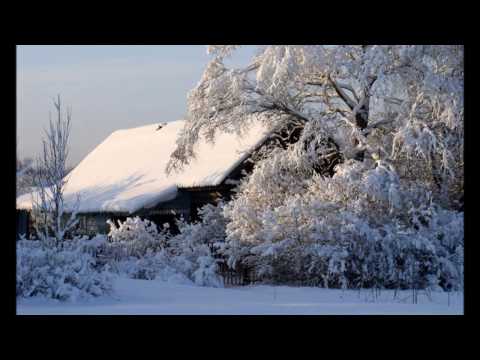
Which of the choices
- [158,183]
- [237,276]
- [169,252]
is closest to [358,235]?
[237,276]

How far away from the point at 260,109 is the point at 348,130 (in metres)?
2.51

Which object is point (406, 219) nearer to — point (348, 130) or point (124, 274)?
point (348, 130)

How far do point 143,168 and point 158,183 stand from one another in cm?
286

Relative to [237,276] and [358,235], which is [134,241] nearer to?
[237,276]

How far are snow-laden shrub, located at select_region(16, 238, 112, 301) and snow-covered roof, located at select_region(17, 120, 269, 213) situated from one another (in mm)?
8836

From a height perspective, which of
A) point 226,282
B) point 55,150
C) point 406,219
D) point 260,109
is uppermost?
point 260,109

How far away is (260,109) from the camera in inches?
824

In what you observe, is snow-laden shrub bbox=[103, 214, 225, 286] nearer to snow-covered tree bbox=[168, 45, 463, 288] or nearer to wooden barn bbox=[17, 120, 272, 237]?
snow-covered tree bbox=[168, 45, 463, 288]

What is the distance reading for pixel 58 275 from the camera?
43.0ft

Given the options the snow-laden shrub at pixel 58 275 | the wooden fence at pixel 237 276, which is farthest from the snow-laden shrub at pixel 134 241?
the snow-laden shrub at pixel 58 275

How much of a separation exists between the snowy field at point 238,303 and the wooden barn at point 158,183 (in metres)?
7.06
